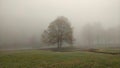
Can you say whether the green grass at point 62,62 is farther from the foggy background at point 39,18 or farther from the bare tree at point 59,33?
the foggy background at point 39,18

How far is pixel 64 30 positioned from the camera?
35.2m

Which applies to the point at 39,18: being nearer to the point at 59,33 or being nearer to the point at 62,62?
the point at 59,33

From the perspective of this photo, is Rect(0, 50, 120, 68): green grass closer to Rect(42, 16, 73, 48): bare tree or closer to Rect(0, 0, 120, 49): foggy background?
Rect(42, 16, 73, 48): bare tree

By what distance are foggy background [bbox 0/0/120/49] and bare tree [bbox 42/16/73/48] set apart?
4677mm

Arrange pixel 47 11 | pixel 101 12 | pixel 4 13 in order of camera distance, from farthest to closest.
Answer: pixel 47 11
pixel 101 12
pixel 4 13

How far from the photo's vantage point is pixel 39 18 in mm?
47281

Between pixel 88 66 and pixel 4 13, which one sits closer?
pixel 88 66

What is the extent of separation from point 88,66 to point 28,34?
34673 mm

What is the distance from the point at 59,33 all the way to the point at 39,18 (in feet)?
47.1

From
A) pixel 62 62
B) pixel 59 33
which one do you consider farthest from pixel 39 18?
pixel 62 62

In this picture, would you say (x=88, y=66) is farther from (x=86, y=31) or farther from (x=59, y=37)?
(x=86, y=31)

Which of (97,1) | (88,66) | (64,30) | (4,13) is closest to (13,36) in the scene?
(4,13)

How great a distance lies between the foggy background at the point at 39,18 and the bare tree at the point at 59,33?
4677 millimetres

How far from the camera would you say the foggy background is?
4066 cm
